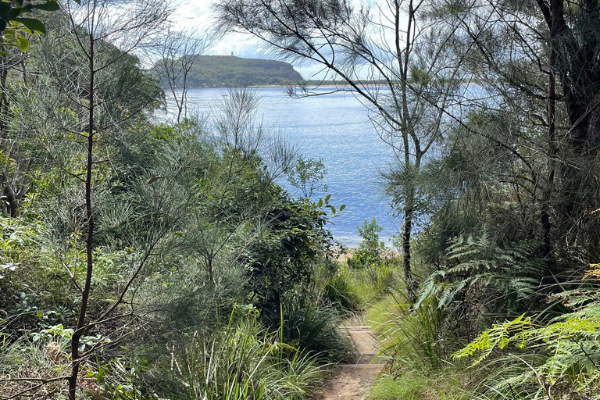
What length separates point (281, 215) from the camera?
16.1 ft

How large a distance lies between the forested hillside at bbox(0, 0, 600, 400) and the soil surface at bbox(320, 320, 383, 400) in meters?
0.13

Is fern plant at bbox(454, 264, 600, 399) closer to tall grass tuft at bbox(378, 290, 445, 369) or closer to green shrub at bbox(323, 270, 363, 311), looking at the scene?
tall grass tuft at bbox(378, 290, 445, 369)

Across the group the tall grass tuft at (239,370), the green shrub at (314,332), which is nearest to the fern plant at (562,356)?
the tall grass tuft at (239,370)

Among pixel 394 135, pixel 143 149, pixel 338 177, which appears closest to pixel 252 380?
pixel 143 149

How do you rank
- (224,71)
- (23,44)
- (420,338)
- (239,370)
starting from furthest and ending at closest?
(224,71) → (420,338) → (239,370) → (23,44)

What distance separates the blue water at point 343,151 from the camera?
15.7 feet

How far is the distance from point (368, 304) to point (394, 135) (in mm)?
2372

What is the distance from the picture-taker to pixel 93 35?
2.06 m

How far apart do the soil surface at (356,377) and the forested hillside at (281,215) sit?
128 mm

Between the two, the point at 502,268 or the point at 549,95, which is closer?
the point at 502,268

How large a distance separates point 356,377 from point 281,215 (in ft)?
5.70

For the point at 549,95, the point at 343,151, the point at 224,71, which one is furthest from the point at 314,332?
the point at 343,151

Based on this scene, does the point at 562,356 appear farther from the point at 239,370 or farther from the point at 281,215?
the point at 281,215

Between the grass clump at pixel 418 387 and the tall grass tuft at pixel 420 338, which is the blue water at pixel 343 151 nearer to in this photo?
the tall grass tuft at pixel 420 338
